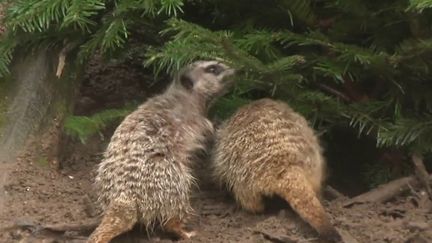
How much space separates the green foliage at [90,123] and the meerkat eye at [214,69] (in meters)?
0.43

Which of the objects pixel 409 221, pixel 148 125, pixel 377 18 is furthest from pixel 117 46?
pixel 409 221

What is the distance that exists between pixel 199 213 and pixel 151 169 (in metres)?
0.45

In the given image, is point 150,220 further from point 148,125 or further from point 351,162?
point 351,162

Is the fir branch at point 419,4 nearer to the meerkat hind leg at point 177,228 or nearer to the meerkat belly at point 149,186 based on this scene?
the meerkat belly at point 149,186

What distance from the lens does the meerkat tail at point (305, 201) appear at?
13.1 ft

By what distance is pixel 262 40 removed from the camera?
4.39 metres

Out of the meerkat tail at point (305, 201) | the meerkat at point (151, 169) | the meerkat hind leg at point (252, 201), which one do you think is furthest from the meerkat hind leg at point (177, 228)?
the meerkat tail at point (305, 201)

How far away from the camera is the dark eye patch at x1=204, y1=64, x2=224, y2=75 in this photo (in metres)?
4.66

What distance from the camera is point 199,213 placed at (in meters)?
4.52

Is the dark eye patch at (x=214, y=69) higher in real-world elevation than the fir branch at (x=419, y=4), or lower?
lower

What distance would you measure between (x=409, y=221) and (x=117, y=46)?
5.42ft

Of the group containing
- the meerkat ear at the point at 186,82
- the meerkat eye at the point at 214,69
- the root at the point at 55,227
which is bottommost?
the root at the point at 55,227

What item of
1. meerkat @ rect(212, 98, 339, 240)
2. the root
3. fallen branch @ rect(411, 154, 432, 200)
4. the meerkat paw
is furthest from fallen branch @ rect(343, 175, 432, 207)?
the root

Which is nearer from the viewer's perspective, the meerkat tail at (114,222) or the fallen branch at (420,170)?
the meerkat tail at (114,222)
